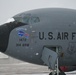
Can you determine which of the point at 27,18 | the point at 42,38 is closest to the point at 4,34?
the point at 27,18

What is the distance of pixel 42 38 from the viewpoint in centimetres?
1301

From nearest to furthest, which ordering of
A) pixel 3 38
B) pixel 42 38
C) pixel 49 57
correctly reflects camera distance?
pixel 3 38, pixel 49 57, pixel 42 38

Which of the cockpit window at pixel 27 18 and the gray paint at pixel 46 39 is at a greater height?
the cockpit window at pixel 27 18

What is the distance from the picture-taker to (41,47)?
13.0 meters

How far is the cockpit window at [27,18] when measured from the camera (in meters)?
13.3

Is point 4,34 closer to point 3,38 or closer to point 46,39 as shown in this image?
point 3,38

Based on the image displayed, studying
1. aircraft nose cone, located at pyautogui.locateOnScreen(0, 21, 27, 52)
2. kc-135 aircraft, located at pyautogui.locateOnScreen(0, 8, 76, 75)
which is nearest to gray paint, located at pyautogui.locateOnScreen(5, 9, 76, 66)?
kc-135 aircraft, located at pyautogui.locateOnScreen(0, 8, 76, 75)

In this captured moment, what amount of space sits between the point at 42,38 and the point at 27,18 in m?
1.39

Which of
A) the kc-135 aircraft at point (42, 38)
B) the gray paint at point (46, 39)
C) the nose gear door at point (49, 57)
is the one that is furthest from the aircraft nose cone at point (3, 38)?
the nose gear door at point (49, 57)

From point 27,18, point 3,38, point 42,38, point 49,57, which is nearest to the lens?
point 3,38

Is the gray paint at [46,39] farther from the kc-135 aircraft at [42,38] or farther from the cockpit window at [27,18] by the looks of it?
the cockpit window at [27,18]

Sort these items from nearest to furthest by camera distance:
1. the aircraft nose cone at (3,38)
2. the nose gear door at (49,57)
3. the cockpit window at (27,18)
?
the aircraft nose cone at (3,38) → the nose gear door at (49,57) → the cockpit window at (27,18)

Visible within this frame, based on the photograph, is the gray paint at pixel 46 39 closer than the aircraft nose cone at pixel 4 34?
No

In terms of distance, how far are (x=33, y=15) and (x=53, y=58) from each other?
2542 mm
